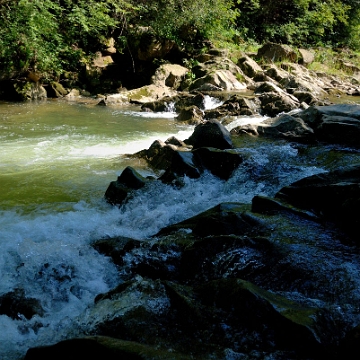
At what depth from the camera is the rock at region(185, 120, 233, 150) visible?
7.55 metres

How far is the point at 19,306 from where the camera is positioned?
11.5 feet

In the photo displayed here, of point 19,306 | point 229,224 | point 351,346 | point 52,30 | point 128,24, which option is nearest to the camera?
point 351,346

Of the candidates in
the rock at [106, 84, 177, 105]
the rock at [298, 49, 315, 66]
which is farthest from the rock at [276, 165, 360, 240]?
the rock at [298, 49, 315, 66]

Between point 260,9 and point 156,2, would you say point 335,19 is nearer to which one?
point 260,9

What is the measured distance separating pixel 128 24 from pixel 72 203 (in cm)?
1534

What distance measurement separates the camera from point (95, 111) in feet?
44.6

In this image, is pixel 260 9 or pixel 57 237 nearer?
pixel 57 237

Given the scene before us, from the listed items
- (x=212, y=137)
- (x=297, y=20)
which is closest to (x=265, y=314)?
(x=212, y=137)

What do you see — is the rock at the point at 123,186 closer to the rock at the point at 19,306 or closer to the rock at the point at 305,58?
the rock at the point at 19,306

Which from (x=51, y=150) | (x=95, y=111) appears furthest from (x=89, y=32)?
Answer: (x=51, y=150)

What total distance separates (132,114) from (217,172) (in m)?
7.26

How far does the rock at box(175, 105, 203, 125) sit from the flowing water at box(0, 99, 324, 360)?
41.3 inches

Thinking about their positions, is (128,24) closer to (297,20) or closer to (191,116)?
(191,116)

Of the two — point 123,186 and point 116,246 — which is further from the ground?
point 123,186
